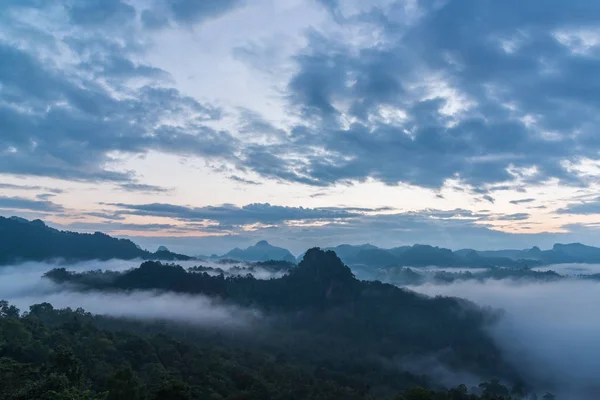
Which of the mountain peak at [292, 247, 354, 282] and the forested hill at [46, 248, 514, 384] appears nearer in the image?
the forested hill at [46, 248, 514, 384]

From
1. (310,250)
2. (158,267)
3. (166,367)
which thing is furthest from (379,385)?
(158,267)

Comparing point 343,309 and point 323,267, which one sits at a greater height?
point 323,267

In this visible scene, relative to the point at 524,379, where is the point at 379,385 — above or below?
above

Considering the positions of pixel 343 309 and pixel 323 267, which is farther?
pixel 323 267

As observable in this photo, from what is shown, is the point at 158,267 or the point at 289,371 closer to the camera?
the point at 289,371

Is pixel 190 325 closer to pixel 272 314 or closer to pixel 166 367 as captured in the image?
pixel 272 314

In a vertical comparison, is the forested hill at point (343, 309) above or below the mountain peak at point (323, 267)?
below

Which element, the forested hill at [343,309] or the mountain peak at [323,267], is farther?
the mountain peak at [323,267]

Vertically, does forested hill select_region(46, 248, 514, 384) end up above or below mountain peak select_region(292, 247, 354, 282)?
below
